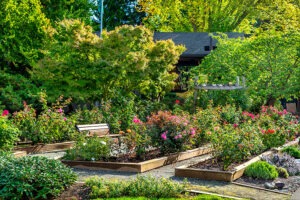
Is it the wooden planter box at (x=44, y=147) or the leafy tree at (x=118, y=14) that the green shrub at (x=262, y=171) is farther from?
the leafy tree at (x=118, y=14)

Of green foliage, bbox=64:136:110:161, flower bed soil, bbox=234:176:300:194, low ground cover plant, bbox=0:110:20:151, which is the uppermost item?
low ground cover plant, bbox=0:110:20:151

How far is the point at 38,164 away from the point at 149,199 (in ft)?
6.10

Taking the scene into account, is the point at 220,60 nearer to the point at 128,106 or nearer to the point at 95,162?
the point at 128,106

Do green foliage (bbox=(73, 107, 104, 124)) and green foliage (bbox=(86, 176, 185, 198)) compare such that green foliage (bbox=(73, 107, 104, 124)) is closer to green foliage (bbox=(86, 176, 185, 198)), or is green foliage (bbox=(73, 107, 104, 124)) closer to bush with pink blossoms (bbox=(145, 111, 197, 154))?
bush with pink blossoms (bbox=(145, 111, 197, 154))

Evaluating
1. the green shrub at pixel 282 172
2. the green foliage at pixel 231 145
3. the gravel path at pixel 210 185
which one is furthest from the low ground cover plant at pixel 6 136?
the green shrub at pixel 282 172

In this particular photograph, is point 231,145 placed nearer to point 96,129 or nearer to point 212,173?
point 212,173

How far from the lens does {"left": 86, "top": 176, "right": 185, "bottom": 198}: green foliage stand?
712cm

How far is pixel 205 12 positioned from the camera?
32.5 metres

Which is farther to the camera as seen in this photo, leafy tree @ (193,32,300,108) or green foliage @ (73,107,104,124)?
leafy tree @ (193,32,300,108)

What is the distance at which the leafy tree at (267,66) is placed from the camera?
62.0 ft

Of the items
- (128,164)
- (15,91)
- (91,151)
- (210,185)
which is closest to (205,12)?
(15,91)

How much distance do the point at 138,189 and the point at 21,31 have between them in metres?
12.9

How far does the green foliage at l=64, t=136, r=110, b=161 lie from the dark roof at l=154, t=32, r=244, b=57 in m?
14.7

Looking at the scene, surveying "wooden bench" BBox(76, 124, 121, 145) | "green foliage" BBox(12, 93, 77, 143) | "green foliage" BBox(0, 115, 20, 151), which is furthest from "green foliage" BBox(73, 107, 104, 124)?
"green foliage" BBox(0, 115, 20, 151)
